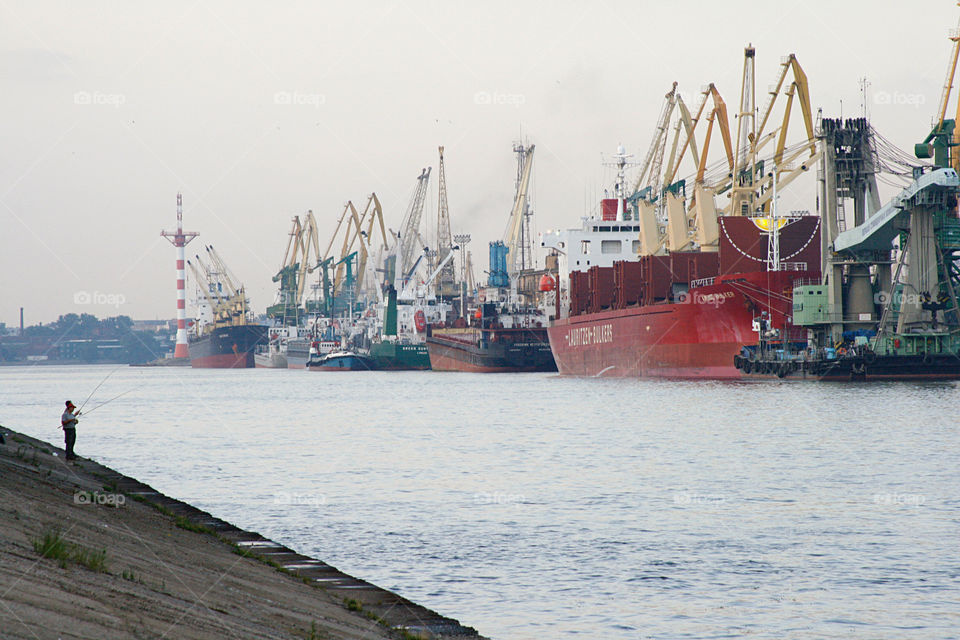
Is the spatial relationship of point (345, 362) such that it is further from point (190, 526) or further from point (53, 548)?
point (53, 548)

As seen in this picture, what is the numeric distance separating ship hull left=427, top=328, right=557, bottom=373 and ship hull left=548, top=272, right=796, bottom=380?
27836mm

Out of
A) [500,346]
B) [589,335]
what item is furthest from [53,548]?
[500,346]

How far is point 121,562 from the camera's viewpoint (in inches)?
428

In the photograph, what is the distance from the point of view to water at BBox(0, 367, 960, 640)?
1351 centimetres

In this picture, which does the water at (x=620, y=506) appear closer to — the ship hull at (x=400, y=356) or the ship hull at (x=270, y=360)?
the ship hull at (x=400, y=356)

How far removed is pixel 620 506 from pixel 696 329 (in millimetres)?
46168

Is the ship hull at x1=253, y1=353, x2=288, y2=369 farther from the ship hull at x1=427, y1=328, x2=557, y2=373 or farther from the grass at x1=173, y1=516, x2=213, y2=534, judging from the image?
the grass at x1=173, y1=516, x2=213, y2=534

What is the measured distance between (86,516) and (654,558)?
26.7 ft

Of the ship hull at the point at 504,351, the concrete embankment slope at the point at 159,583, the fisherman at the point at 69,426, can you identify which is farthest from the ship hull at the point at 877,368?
the ship hull at the point at 504,351

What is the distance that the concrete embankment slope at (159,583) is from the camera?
809cm

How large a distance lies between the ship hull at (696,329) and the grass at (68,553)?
5703cm

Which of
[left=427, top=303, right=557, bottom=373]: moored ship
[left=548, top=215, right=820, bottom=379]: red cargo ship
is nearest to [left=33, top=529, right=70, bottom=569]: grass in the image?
[left=548, top=215, right=820, bottom=379]: red cargo ship

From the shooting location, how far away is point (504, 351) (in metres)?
106

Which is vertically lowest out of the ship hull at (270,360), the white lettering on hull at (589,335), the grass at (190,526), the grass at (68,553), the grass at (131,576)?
the ship hull at (270,360)
